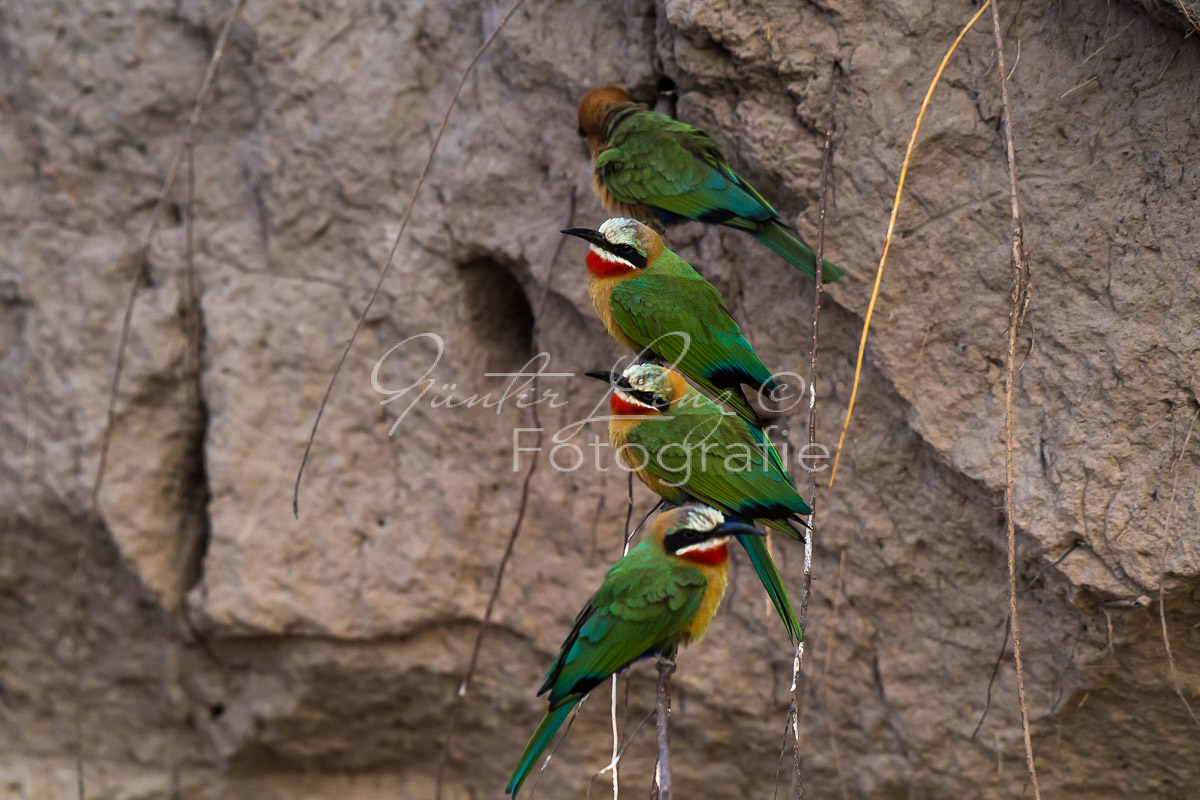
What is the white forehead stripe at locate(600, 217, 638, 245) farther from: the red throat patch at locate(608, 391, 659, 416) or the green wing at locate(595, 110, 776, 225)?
the red throat patch at locate(608, 391, 659, 416)

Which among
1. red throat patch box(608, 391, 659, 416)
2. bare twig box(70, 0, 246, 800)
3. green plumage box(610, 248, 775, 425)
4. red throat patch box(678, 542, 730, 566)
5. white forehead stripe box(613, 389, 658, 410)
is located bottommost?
bare twig box(70, 0, 246, 800)

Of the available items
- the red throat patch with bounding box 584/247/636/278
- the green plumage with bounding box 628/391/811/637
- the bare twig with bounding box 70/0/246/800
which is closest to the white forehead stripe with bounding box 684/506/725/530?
the green plumage with bounding box 628/391/811/637

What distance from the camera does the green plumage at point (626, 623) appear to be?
64.8 inches

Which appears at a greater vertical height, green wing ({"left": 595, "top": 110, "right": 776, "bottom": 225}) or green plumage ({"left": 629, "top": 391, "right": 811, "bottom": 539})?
green wing ({"left": 595, "top": 110, "right": 776, "bottom": 225})

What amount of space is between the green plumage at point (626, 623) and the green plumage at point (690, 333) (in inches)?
16.4

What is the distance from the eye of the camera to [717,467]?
177 centimetres

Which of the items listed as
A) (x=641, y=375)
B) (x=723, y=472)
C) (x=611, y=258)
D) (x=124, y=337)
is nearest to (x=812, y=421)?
(x=723, y=472)

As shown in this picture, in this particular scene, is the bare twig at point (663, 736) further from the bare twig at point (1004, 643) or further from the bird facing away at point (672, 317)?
the bare twig at point (1004, 643)

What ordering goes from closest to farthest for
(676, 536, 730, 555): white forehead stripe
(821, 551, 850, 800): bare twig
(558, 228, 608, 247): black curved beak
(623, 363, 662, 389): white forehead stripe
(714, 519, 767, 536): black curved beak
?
(714, 519, 767, 536): black curved beak → (676, 536, 730, 555): white forehead stripe → (623, 363, 662, 389): white forehead stripe → (558, 228, 608, 247): black curved beak → (821, 551, 850, 800): bare twig

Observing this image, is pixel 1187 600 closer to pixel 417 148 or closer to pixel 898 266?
pixel 898 266

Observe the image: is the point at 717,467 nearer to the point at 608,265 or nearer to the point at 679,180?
the point at 608,265

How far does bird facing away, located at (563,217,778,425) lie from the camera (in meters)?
1.95

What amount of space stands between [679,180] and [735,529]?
806 millimetres

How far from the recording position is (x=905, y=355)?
84.0 inches
